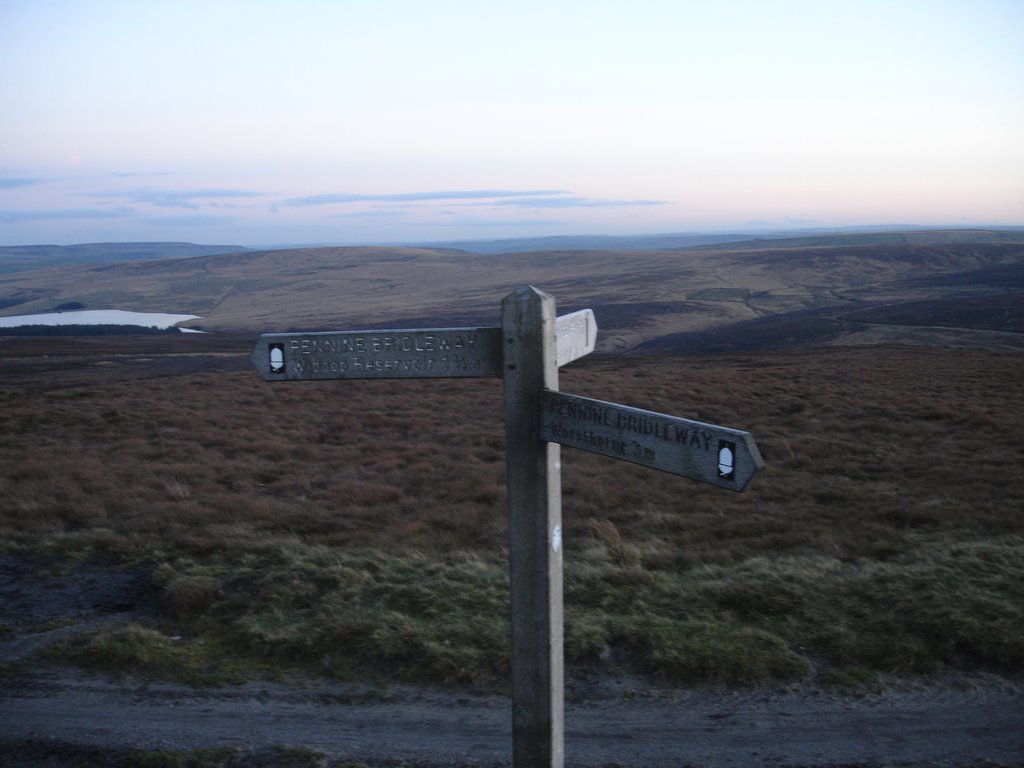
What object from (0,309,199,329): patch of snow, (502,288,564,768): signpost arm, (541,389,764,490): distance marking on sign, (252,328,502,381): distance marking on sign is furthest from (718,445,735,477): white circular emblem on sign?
(0,309,199,329): patch of snow

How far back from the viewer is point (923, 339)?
4744 cm

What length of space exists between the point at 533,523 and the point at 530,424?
0.38 meters

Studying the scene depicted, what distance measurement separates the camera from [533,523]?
331cm

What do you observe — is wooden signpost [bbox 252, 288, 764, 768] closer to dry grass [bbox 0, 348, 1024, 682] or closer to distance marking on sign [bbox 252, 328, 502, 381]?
distance marking on sign [bbox 252, 328, 502, 381]

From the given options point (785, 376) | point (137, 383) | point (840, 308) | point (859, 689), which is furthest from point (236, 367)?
point (840, 308)

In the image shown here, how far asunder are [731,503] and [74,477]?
29.0ft

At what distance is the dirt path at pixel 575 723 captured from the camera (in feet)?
16.2

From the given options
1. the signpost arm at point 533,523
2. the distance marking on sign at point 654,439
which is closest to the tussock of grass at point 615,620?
the signpost arm at point 533,523

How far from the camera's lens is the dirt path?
494 centimetres

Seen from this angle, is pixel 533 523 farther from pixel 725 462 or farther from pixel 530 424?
pixel 725 462

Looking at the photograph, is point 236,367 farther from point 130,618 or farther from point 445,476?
point 130,618

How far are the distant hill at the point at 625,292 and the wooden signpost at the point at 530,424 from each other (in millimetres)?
44798

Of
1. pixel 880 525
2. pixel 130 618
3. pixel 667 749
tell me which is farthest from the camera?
pixel 880 525

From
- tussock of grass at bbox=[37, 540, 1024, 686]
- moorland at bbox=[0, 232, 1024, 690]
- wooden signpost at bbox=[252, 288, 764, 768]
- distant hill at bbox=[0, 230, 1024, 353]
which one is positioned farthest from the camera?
distant hill at bbox=[0, 230, 1024, 353]
